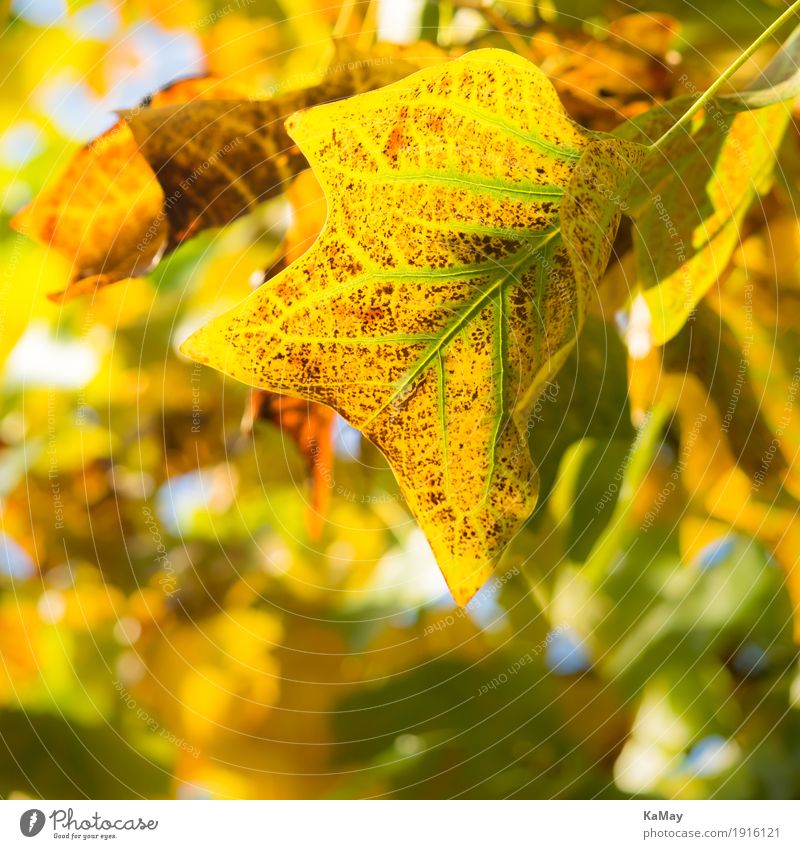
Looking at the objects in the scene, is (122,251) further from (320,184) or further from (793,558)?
(793,558)

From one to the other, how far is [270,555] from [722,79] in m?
0.25

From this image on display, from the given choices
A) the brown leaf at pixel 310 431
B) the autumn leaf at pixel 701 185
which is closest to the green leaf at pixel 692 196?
the autumn leaf at pixel 701 185

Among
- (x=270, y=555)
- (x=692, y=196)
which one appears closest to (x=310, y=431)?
(x=270, y=555)

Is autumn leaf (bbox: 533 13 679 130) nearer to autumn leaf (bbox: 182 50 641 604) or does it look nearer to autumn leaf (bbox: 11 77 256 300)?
autumn leaf (bbox: 182 50 641 604)

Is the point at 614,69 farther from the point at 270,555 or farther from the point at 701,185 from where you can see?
the point at 270,555

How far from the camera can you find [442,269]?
0.25 meters

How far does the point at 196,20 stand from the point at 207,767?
0.28 meters

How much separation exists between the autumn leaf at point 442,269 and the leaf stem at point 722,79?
2cm

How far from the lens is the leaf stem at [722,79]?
260 millimetres

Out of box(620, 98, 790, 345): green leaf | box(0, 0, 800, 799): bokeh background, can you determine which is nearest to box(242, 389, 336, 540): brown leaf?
box(0, 0, 800, 799): bokeh background

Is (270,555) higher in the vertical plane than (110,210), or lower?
lower

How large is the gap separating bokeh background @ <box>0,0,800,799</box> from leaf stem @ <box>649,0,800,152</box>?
0.04 feet

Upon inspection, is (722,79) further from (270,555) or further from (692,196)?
(270,555)

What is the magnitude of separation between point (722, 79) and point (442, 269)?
0.43ft
